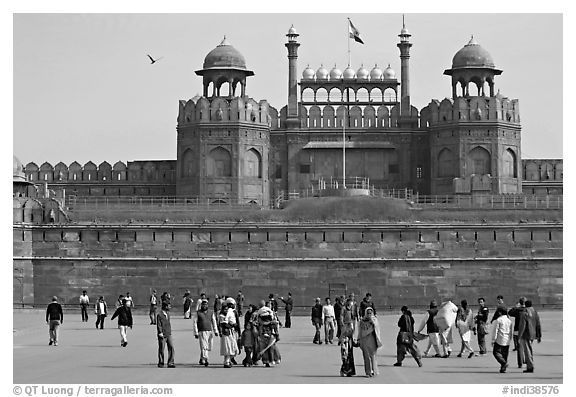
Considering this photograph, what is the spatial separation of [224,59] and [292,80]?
462 centimetres

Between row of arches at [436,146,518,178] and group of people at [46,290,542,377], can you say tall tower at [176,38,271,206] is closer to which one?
row of arches at [436,146,518,178]

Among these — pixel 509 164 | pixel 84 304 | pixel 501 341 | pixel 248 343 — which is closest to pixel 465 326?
pixel 501 341

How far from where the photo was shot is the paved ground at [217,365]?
22594mm

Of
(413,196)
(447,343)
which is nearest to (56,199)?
(413,196)

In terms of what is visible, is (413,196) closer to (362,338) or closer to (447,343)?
(447,343)

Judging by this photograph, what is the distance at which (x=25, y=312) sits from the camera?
51062 millimetres

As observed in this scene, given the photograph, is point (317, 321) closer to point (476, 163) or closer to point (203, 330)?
point (203, 330)

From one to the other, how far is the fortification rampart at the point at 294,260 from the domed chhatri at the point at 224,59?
1313 centimetres

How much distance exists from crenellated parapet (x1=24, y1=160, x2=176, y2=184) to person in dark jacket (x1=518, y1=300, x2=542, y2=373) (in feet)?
145

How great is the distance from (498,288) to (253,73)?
62.3 ft

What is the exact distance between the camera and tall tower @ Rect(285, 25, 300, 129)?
67.1m

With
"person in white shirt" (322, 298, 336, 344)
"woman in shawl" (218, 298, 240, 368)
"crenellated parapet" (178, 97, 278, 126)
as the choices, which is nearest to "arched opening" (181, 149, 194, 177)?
"crenellated parapet" (178, 97, 278, 126)

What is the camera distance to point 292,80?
67.6m

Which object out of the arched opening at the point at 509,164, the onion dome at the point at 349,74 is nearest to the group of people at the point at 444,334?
the arched opening at the point at 509,164
